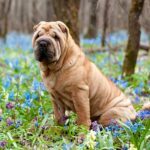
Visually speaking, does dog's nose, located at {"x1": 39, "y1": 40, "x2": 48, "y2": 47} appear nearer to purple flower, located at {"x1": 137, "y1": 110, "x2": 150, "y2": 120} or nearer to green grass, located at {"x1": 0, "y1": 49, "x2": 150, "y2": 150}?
green grass, located at {"x1": 0, "y1": 49, "x2": 150, "y2": 150}

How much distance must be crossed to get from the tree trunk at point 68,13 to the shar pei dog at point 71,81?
3.14m

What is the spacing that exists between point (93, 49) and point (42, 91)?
7663mm

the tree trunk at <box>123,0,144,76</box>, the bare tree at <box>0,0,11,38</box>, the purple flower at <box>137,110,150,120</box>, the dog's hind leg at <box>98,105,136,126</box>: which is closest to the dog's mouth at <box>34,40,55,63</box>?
the dog's hind leg at <box>98,105,136,126</box>

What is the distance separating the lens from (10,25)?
1329 inches

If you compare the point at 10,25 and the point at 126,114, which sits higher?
the point at 126,114

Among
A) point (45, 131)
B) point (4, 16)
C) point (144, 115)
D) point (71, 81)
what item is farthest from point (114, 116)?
point (4, 16)

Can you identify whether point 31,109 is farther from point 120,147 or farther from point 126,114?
point 120,147

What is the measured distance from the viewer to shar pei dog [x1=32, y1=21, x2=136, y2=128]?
4.73 meters

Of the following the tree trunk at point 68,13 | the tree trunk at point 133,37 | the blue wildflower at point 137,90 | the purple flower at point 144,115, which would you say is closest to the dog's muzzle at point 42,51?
the purple flower at point 144,115

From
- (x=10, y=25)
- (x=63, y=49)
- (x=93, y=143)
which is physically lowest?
(x=10, y=25)

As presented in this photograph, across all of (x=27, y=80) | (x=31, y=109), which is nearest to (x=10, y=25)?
(x=27, y=80)

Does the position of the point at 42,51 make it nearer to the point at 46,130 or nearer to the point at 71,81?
the point at 71,81

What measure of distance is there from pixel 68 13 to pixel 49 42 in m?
3.74

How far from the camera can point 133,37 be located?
27.1ft
